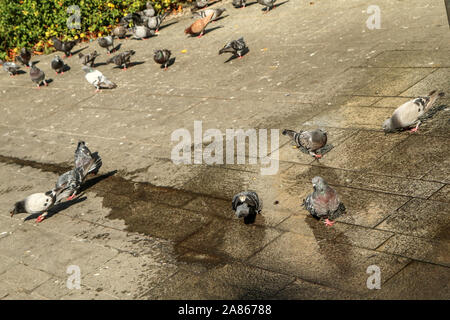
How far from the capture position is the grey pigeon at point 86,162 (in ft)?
33.1

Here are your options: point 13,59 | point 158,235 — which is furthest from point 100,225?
point 13,59

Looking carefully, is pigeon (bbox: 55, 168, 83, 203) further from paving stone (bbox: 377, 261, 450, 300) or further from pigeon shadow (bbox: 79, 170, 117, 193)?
paving stone (bbox: 377, 261, 450, 300)

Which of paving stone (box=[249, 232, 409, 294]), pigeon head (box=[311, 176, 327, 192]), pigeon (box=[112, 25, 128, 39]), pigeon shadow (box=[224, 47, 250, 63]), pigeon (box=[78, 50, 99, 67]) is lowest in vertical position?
paving stone (box=[249, 232, 409, 294])

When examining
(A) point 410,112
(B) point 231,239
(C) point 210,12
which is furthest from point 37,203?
(C) point 210,12

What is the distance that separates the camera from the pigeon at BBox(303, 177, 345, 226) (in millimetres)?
7271

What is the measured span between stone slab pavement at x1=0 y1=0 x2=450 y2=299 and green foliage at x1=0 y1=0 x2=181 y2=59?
450 centimetres

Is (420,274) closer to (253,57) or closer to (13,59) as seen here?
(253,57)

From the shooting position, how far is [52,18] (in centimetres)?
2014

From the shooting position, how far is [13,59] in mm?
20453

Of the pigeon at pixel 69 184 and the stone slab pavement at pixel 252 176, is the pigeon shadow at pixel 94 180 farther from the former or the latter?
the pigeon at pixel 69 184

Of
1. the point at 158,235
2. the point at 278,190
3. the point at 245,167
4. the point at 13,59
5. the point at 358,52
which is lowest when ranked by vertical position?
the point at 158,235

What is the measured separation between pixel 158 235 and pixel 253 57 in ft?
23.6

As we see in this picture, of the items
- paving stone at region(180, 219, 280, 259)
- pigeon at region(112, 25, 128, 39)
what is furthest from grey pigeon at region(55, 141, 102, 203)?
pigeon at region(112, 25, 128, 39)
